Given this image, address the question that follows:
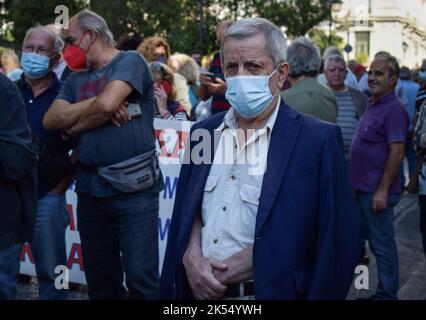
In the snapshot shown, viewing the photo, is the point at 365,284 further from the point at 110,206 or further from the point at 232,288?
the point at 232,288

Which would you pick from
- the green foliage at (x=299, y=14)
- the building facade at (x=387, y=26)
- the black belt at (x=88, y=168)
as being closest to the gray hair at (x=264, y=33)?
the black belt at (x=88, y=168)

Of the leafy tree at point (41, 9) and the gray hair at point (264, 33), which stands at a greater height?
the leafy tree at point (41, 9)

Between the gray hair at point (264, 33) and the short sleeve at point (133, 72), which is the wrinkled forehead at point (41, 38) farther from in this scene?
the gray hair at point (264, 33)

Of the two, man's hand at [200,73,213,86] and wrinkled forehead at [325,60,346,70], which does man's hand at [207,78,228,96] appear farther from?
wrinkled forehead at [325,60,346,70]

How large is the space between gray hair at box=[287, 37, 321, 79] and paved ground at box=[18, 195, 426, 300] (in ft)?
7.07

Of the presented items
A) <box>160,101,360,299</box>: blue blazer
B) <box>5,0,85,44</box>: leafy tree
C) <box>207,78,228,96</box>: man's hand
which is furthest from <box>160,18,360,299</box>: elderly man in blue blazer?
<box>5,0,85,44</box>: leafy tree

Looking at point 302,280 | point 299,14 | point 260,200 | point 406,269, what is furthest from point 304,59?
point 299,14

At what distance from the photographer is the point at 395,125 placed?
5730mm

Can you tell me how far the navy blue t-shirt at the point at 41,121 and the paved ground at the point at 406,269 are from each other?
1758mm

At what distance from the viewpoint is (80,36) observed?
15.0 ft

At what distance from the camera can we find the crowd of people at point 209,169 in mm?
2686

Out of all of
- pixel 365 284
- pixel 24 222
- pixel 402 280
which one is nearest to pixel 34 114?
pixel 24 222

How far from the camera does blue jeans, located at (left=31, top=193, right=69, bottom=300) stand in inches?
188

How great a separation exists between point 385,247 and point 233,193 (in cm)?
340
